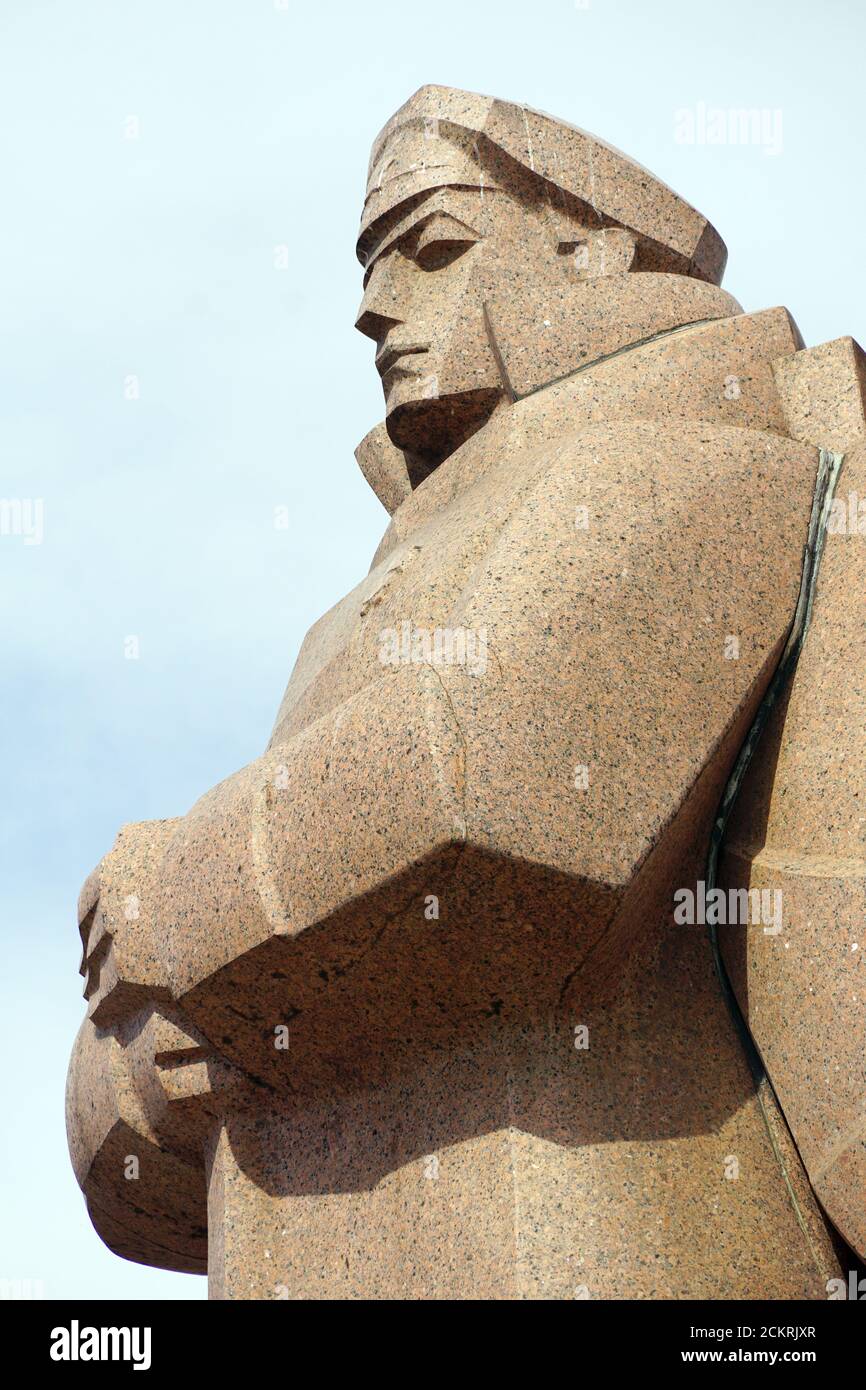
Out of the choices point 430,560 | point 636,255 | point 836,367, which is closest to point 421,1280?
point 430,560

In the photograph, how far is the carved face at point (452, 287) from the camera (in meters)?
6.99

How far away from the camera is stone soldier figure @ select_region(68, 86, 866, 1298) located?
207 inches

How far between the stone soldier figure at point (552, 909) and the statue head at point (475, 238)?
48cm

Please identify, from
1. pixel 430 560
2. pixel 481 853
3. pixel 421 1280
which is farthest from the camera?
pixel 430 560

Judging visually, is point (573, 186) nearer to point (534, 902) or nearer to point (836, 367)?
point (836, 367)

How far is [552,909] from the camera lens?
5258mm

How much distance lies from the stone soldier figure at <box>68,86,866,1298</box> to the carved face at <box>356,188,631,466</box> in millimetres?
421

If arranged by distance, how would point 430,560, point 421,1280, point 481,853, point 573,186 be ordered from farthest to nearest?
point 573,186 → point 430,560 → point 421,1280 → point 481,853

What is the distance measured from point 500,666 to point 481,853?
536 mm

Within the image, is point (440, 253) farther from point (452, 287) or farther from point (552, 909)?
point (552, 909)

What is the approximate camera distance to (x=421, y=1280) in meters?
5.51

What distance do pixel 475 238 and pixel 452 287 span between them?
221 mm

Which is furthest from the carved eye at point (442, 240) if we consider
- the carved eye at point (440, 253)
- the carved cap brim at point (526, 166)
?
the carved cap brim at point (526, 166)

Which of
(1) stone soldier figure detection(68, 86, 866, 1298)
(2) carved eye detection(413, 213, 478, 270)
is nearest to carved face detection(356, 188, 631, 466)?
(2) carved eye detection(413, 213, 478, 270)
